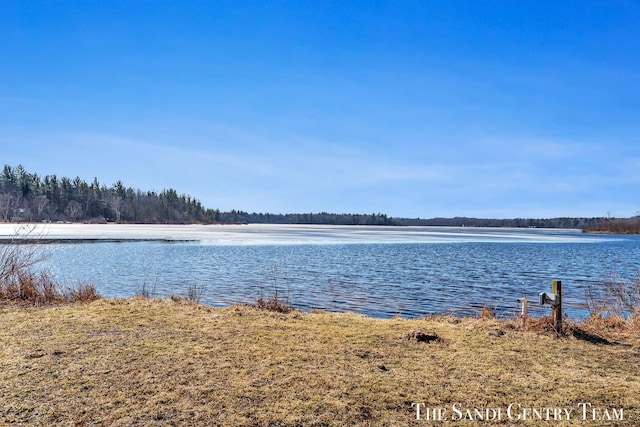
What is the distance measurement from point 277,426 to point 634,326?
8000mm

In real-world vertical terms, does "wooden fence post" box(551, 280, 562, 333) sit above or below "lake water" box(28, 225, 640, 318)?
above

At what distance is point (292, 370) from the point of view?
19.9 feet

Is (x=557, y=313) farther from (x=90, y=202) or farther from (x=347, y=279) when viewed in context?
(x=90, y=202)

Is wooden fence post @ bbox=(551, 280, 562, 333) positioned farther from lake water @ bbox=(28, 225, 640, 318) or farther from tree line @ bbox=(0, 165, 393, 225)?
tree line @ bbox=(0, 165, 393, 225)

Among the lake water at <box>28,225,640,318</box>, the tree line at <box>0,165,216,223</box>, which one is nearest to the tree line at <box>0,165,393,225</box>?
the tree line at <box>0,165,216,223</box>

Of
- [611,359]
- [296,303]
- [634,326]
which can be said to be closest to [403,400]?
[611,359]

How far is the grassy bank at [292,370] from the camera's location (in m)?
4.77

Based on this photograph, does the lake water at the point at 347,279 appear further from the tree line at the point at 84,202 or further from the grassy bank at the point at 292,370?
the tree line at the point at 84,202

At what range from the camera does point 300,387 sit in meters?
5.43

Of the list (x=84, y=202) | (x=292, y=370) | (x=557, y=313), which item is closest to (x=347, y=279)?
(x=557, y=313)

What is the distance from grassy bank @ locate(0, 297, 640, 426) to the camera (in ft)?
15.6

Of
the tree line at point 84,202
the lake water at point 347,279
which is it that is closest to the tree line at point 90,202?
the tree line at point 84,202

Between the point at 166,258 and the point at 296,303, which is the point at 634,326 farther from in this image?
the point at 166,258

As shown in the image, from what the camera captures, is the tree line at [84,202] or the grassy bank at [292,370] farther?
the tree line at [84,202]
